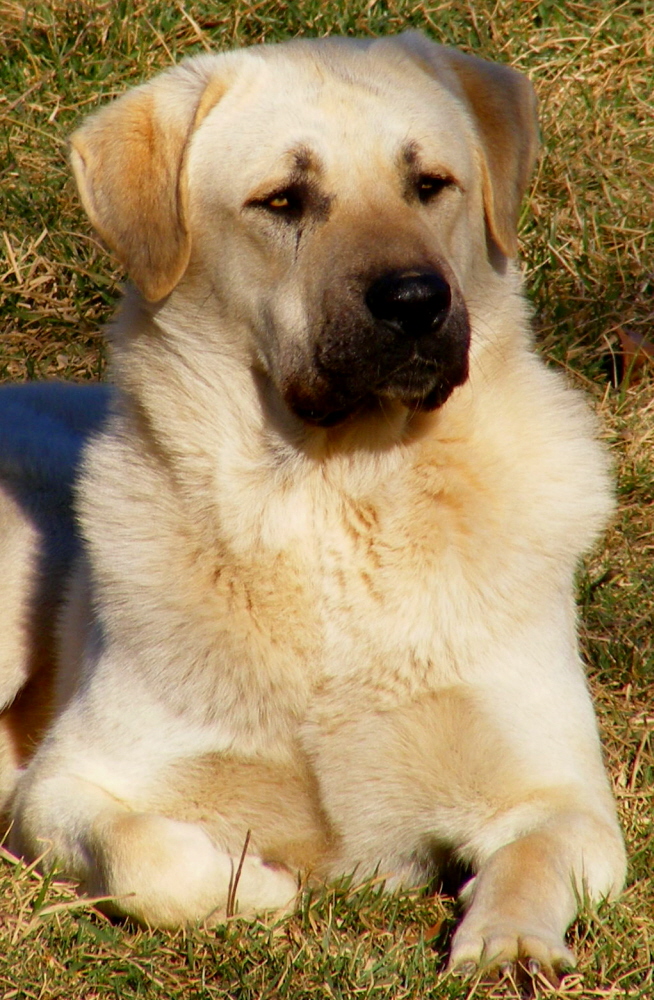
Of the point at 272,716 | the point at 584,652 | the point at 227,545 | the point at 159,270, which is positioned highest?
the point at 159,270

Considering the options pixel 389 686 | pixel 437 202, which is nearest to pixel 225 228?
pixel 437 202

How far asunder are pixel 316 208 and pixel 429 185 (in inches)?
11.2

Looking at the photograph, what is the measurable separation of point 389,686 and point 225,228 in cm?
110

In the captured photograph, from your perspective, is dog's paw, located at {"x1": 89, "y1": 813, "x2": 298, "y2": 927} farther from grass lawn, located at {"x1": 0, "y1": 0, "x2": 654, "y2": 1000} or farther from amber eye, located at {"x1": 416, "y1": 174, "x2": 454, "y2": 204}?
amber eye, located at {"x1": 416, "y1": 174, "x2": 454, "y2": 204}

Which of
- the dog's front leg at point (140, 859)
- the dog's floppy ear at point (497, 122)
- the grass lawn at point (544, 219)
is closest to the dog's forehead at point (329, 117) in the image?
the dog's floppy ear at point (497, 122)

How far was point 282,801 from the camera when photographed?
3.10 m

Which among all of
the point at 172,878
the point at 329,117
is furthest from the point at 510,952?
the point at 329,117

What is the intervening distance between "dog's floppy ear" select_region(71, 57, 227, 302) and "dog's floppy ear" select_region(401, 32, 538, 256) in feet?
1.95

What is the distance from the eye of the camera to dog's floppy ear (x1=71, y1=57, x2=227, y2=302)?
127 inches

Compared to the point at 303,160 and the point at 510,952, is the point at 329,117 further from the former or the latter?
the point at 510,952

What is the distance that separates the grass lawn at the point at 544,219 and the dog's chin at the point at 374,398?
3.38 ft

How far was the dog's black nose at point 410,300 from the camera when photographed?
2.90 m

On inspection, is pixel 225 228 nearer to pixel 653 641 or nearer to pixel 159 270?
pixel 159 270

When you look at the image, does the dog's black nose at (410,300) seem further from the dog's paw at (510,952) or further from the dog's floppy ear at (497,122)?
the dog's paw at (510,952)
